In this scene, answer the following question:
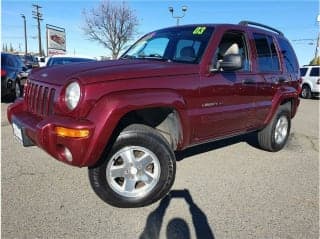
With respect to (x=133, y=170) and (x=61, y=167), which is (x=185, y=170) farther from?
(x=61, y=167)

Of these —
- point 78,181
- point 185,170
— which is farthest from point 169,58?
point 78,181

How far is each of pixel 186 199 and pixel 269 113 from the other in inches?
91.6

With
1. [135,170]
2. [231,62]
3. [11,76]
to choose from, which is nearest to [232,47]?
[231,62]

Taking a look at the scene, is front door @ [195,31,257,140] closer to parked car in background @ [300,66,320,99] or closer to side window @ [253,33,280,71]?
side window @ [253,33,280,71]

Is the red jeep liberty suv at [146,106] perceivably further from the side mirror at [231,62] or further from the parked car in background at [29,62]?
the parked car in background at [29,62]

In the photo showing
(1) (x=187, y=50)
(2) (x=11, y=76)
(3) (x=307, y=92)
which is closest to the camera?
(1) (x=187, y=50)

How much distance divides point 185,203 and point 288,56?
3.59 metres

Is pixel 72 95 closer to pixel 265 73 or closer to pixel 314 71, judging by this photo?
pixel 265 73

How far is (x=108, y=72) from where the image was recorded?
3242 mm

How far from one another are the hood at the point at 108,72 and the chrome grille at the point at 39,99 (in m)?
0.09

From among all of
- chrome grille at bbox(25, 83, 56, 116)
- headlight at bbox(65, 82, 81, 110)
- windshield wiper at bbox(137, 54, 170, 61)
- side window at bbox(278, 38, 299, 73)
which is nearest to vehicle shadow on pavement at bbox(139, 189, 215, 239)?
headlight at bbox(65, 82, 81, 110)

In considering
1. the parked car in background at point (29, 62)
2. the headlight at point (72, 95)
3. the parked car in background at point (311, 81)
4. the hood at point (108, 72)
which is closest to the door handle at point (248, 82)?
the hood at point (108, 72)

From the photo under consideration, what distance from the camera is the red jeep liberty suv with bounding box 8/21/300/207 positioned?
304 centimetres

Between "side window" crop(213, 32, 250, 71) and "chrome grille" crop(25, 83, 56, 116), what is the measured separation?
6.23ft
